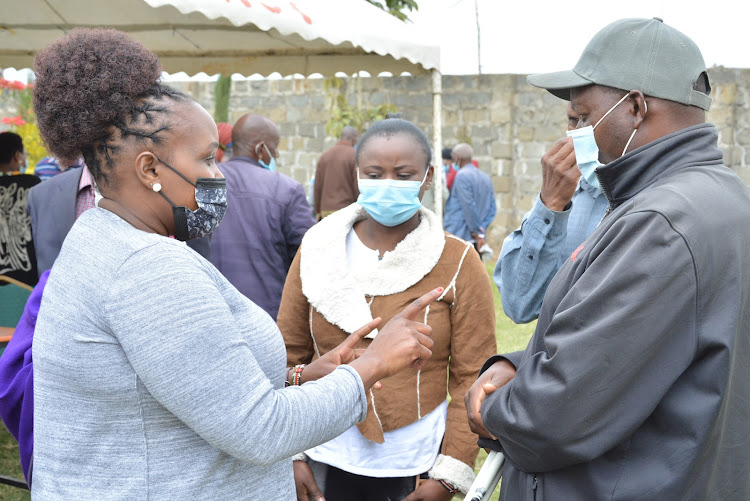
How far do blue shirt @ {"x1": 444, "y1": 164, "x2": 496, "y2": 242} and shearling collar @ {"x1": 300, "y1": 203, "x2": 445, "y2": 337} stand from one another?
25.5 feet

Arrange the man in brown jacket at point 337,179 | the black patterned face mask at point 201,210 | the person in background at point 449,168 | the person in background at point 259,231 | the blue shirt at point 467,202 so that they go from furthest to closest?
the person in background at point 449,168
the blue shirt at point 467,202
the man in brown jacket at point 337,179
the person in background at point 259,231
the black patterned face mask at point 201,210

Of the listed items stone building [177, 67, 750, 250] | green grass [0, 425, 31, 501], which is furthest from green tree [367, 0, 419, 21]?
green grass [0, 425, 31, 501]

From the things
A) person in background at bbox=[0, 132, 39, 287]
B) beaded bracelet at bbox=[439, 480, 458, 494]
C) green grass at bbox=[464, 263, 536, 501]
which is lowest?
green grass at bbox=[464, 263, 536, 501]

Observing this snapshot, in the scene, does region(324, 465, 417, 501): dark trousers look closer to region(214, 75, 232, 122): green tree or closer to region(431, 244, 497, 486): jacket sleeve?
region(431, 244, 497, 486): jacket sleeve

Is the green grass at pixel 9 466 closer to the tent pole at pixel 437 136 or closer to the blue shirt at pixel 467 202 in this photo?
the tent pole at pixel 437 136

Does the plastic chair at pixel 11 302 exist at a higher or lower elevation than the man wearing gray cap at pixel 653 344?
lower

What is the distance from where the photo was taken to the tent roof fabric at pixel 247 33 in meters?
4.76

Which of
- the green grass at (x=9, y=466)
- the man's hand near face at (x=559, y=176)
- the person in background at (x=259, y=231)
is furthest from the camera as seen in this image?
the person in background at (x=259, y=231)

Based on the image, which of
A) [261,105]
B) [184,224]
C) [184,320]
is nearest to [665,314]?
[184,320]

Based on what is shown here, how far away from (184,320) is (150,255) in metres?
0.16

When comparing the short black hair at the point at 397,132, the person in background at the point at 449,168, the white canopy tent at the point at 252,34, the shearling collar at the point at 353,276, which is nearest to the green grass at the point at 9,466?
the shearling collar at the point at 353,276

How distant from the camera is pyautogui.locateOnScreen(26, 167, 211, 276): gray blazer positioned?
4.02m

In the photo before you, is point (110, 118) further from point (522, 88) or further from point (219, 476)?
point (522, 88)

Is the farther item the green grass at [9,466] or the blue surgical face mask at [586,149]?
the green grass at [9,466]
